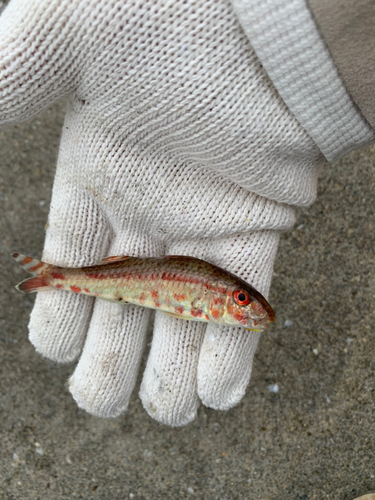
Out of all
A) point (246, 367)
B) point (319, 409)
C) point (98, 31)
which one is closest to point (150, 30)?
A: point (98, 31)

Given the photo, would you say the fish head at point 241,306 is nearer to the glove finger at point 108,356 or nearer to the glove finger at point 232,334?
the glove finger at point 232,334

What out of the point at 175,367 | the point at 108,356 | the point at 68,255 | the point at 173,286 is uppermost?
the point at 68,255

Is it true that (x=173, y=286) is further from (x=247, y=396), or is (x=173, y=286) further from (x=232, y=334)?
(x=247, y=396)

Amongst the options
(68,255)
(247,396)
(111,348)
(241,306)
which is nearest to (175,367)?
(111,348)

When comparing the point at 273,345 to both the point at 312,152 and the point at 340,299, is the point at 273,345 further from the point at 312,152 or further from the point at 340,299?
the point at 312,152

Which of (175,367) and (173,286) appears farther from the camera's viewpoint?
(175,367)

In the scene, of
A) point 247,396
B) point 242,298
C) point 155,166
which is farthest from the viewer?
point 247,396

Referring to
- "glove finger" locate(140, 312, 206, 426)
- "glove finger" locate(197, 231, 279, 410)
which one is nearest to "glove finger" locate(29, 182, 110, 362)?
"glove finger" locate(140, 312, 206, 426)
